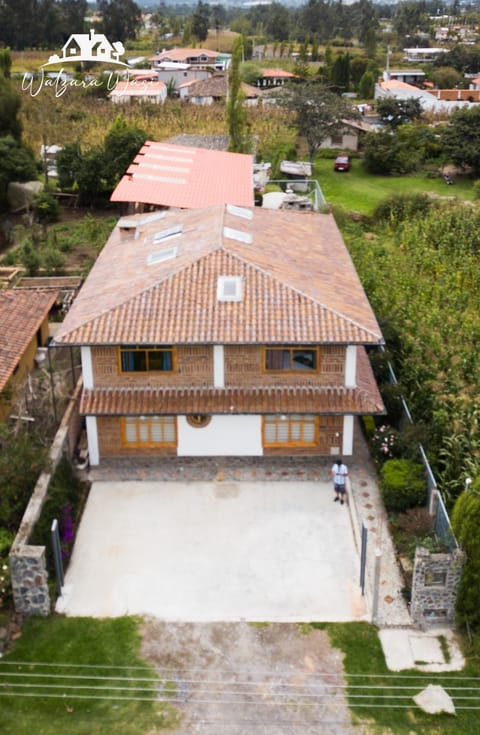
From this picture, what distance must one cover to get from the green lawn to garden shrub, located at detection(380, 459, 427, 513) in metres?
35.2

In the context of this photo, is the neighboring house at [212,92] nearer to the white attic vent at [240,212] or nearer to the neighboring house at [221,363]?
the white attic vent at [240,212]

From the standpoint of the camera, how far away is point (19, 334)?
2803 centimetres

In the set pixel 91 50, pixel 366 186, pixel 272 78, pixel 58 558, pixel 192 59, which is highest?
pixel 91 50

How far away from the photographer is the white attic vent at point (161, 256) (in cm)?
2738

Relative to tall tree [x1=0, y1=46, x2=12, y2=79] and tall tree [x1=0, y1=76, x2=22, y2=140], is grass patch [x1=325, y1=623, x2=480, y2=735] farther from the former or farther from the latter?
tall tree [x1=0, y1=46, x2=12, y2=79]

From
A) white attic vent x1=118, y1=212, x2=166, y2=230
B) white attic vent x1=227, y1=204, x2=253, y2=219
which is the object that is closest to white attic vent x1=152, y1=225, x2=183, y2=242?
white attic vent x1=227, y1=204, x2=253, y2=219

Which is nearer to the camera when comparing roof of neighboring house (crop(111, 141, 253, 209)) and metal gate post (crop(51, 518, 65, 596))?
metal gate post (crop(51, 518, 65, 596))

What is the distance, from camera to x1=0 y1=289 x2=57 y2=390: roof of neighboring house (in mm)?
26141

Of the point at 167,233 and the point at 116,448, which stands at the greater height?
the point at 167,233

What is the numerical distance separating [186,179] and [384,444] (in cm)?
2199

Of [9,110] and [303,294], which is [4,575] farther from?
[9,110]

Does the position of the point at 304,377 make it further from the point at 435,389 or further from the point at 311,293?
the point at 435,389

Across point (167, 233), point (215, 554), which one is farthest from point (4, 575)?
point (167, 233)

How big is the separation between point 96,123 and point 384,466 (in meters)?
51.3
